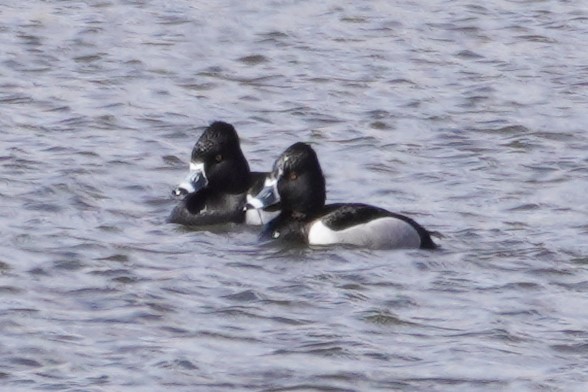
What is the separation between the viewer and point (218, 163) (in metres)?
13.1

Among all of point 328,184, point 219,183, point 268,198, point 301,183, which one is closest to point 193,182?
point 219,183

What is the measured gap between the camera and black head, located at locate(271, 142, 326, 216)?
1251 cm

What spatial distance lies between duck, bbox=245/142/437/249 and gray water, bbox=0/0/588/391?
0.37ft

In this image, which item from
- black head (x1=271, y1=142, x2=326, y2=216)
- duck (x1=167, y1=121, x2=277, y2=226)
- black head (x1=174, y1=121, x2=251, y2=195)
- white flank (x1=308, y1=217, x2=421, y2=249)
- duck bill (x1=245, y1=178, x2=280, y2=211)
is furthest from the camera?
black head (x1=174, y1=121, x2=251, y2=195)

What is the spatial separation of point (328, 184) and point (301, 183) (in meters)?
1.34

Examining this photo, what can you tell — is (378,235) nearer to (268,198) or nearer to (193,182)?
(268,198)

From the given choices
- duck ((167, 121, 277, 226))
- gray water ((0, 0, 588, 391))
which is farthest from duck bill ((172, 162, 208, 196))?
gray water ((0, 0, 588, 391))

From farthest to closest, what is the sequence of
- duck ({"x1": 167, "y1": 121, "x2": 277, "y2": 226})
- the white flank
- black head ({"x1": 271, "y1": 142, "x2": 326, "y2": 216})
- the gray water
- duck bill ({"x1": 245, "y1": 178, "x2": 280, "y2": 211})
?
duck ({"x1": 167, "y1": 121, "x2": 277, "y2": 226}), duck bill ({"x1": 245, "y1": 178, "x2": 280, "y2": 211}), black head ({"x1": 271, "y1": 142, "x2": 326, "y2": 216}), the white flank, the gray water

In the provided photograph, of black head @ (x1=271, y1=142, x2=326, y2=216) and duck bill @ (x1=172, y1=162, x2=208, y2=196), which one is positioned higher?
black head @ (x1=271, y1=142, x2=326, y2=216)

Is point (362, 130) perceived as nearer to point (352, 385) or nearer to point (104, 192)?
point (104, 192)

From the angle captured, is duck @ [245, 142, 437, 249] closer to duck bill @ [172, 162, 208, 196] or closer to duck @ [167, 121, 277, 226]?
duck @ [167, 121, 277, 226]

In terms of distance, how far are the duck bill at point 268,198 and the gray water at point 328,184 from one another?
0.63ft

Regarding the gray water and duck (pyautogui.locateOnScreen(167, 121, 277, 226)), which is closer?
the gray water

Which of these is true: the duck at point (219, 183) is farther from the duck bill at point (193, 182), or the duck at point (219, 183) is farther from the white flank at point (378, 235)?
the white flank at point (378, 235)
